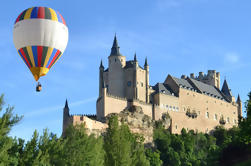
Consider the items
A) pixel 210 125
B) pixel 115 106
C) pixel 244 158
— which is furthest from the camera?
pixel 210 125

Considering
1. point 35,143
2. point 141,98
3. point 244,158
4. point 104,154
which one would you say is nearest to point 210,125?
point 141,98

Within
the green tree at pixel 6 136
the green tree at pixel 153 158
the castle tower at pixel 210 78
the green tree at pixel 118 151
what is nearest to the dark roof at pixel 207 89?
the castle tower at pixel 210 78

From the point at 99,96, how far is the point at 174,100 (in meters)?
18.2

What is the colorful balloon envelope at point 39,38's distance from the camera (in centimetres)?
4253

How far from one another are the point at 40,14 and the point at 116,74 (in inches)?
1995

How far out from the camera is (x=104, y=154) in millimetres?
53094

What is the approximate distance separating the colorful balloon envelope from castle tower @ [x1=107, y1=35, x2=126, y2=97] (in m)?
49.3

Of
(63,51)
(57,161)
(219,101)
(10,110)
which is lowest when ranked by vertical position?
(57,161)

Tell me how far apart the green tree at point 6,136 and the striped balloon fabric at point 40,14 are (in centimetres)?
1136

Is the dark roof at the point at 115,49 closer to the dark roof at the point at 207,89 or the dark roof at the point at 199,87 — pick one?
the dark roof at the point at 199,87

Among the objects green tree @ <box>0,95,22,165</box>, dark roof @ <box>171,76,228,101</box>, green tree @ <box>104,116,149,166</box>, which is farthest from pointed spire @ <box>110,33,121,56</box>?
green tree @ <box>0,95,22,165</box>

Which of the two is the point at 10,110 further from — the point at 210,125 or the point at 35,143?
the point at 210,125

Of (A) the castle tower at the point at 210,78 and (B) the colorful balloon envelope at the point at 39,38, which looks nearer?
(B) the colorful balloon envelope at the point at 39,38

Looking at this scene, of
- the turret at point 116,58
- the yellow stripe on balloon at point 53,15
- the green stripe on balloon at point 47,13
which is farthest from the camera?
the turret at point 116,58
